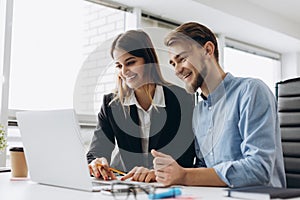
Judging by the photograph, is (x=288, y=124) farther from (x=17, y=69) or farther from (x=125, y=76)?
(x=17, y=69)

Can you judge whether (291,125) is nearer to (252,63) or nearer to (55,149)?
(55,149)

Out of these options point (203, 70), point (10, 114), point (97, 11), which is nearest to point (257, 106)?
point (203, 70)

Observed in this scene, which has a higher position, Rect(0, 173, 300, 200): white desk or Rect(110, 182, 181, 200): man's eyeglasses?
Rect(110, 182, 181, 200): man's eyeglasses

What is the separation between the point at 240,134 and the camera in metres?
1.26

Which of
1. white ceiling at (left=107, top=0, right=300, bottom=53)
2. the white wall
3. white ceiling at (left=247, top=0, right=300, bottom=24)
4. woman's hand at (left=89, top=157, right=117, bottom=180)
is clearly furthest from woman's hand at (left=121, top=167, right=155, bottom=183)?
the white wall

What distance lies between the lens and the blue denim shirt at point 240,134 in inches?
44.3

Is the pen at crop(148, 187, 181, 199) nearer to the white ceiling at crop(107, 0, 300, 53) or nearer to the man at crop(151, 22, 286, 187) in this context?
the man at crop(151, 22, 286, 187)

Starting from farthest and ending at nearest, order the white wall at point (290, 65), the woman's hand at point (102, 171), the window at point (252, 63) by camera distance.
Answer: the white wall at point (290, 65)
the window at point (252, 63)
the woman's hand at point (102, 171)

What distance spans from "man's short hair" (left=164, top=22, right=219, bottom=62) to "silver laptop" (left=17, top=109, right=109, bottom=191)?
46 cm

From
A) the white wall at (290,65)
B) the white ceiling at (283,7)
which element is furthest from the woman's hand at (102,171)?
the white wall at (290,65)

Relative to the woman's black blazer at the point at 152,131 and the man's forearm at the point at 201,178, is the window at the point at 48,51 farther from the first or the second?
the man's forearm at the point at 201,178

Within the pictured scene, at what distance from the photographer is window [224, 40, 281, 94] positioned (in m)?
4.41

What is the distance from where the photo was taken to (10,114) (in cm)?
262

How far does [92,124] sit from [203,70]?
1711 millimetres
